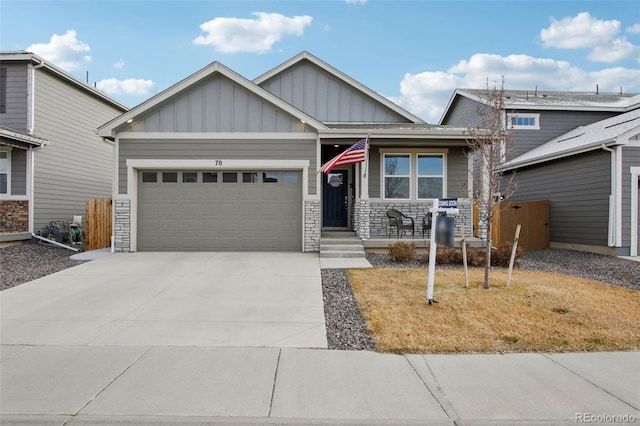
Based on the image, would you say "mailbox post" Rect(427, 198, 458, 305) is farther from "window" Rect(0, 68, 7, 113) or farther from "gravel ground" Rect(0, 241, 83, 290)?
"window" Rect(0, 68, 7, 113)

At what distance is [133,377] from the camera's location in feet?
12.9

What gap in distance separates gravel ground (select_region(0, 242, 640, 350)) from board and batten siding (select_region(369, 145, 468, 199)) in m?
2.58

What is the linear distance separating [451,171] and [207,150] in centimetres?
774

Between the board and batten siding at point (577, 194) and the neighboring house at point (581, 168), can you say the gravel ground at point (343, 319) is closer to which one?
the neighboring house at point (581, 168)

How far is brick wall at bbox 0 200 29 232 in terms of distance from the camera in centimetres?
1309

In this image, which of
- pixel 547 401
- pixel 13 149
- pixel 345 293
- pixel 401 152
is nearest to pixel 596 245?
pixel 401 152

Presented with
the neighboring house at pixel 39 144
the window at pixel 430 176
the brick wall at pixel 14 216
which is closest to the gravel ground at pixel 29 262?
the brick wall at pixel 14 216

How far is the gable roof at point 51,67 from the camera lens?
1330 cm

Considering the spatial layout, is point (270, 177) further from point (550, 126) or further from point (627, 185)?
point (550, 126)

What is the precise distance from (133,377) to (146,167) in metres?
9.00

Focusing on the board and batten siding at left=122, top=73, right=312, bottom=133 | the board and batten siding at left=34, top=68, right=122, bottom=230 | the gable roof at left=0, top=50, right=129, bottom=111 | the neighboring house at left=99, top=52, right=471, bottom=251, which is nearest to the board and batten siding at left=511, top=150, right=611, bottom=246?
the neighboring house at left=99, top=52, right=471, bottom=251

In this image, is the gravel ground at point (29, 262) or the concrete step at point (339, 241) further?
the concrete step at point (339, 241)

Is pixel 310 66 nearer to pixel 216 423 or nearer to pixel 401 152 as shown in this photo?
pixel 401 152

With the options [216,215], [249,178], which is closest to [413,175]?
[249,178]
